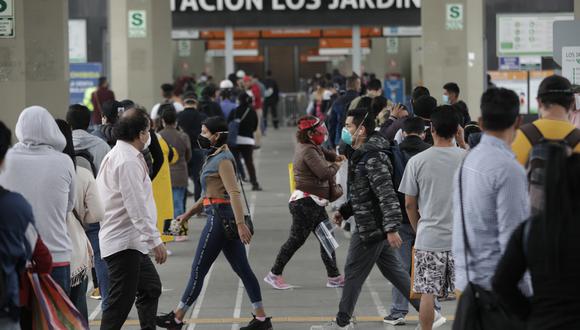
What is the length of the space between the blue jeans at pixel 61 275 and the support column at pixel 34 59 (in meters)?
8.12

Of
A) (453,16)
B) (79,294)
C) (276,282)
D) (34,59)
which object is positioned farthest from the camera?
(453,16)

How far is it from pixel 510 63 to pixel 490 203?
24554mm

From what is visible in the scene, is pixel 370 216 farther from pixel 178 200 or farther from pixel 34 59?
pixel 34 59

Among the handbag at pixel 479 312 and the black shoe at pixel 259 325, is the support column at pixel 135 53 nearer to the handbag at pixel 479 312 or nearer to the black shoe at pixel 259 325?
the black shoe at pixel 259 325

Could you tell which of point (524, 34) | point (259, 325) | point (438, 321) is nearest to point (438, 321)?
point (438, 321)

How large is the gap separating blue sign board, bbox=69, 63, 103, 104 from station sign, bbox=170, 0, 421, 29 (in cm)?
264

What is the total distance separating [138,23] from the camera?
1125 inches

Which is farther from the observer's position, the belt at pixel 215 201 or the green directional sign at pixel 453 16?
the green directional sign at pixel 453 16

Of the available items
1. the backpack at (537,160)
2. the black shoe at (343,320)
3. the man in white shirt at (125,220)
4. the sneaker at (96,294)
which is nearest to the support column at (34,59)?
the sneaker at (96,294)

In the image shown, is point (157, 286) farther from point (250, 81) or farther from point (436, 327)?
point (250, 81)

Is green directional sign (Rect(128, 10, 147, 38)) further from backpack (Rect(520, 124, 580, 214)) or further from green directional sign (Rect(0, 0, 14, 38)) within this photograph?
backpack (Rect(520, 124, 580, 214))

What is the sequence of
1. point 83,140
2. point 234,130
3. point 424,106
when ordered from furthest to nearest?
point 234,130, point 424,106, point 83,140

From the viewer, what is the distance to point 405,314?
10.4 metres

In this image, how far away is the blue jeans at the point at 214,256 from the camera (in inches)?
388
